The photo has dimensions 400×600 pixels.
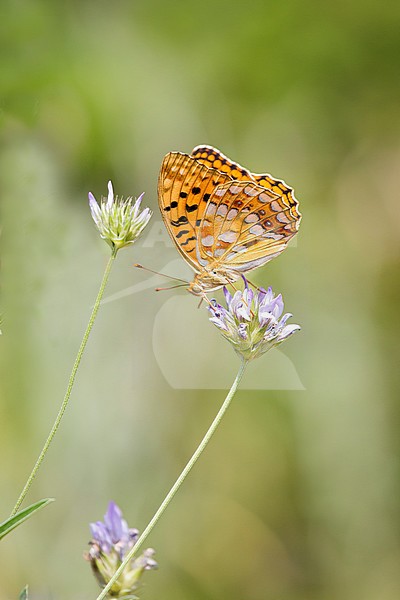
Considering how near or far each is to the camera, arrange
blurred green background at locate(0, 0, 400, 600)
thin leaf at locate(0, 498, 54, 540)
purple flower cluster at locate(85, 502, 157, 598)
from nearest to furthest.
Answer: thin leaf at locate(0, 498, 54, 540) < purple flower cluster at locate(85, 502, 157, 598) < blurred green background at locate(0, 0, 400, 600)

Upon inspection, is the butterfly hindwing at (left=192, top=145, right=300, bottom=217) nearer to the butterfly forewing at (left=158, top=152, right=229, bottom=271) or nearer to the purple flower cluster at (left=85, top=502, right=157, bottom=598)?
the butterfly forewing at (left=158, top=152, right=229, bottom=271)

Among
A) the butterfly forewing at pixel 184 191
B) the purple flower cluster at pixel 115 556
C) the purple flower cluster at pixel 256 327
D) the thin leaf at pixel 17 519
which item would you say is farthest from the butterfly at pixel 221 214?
the thin leaf at pixel 17 519

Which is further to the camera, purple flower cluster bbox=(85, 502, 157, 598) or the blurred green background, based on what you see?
the blurred green background

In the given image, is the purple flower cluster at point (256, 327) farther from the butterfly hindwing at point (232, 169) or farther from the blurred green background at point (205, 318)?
the blurred green background at point (205, 318)

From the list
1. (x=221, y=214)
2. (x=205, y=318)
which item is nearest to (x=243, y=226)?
(x=221, y=214)

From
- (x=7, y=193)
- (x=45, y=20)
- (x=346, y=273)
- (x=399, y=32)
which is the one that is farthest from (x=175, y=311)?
(x=399, y=32)

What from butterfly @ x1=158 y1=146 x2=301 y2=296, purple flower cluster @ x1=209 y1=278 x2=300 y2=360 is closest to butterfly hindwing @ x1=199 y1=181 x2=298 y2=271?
butterfly @ x1=158 y1=146 x2=301 y2=296

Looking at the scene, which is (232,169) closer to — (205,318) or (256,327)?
(256,327)
